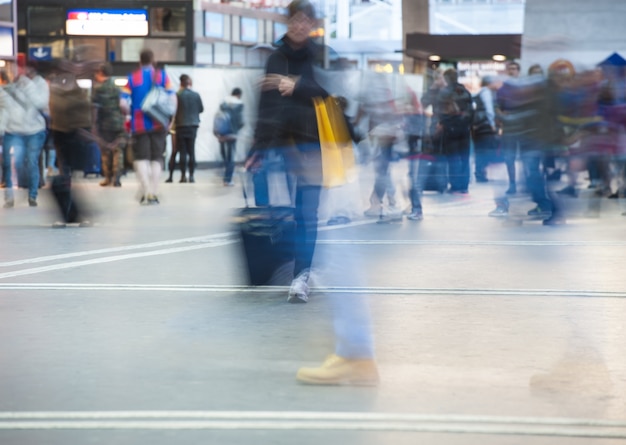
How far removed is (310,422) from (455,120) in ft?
47.2

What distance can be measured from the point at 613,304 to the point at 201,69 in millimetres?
20505

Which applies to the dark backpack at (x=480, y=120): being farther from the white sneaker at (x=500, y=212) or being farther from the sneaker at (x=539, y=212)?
the sneaker at (x=539, y=212)

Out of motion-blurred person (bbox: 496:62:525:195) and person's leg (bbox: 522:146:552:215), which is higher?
motion-blurred person (bbox: 496:62:525:195)

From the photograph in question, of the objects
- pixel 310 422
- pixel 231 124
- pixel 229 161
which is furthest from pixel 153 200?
pixel 310 422

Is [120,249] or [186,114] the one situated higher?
[186,114]

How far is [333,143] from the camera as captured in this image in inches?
297

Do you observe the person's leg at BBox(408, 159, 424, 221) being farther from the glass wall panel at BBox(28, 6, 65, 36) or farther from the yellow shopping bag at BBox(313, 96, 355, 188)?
the glass wall panel at BBox(28, 6, 65, 36)

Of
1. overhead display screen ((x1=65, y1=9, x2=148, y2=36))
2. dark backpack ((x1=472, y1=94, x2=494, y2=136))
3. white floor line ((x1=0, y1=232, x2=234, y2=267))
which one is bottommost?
white floor line ((x1=0, y1=232, x2=234, y2=267))

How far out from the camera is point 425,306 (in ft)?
25.6

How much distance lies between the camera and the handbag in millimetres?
15867

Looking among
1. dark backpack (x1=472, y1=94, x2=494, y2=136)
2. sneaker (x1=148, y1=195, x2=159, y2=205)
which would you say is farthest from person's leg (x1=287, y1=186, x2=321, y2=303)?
dark backpack (x1=472, y1=94, x2=494, y2=136)

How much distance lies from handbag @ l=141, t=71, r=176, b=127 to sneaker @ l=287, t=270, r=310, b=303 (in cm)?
837

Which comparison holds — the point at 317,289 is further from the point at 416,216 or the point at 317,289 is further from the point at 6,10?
the point at 6,10

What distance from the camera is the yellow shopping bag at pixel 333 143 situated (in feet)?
24.7
